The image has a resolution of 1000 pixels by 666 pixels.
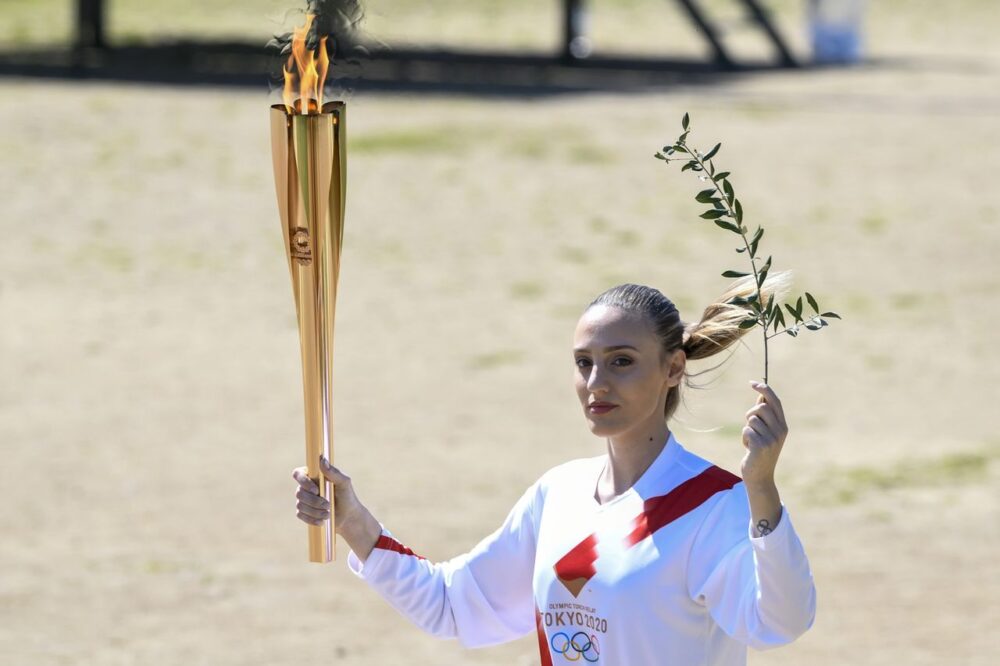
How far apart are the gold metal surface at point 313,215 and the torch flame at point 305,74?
21 mm

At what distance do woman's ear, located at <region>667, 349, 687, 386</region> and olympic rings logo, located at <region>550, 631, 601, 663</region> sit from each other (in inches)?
20.9

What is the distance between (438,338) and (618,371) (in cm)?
830

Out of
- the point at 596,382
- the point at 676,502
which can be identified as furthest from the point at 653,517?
the point at 596,382

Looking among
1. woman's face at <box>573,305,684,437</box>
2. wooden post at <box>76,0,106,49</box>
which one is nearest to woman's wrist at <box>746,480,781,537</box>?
woman's face at <box>573,305,684,437</box>

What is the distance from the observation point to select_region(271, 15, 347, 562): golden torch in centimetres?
301

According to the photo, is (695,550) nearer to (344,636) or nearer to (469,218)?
(344,636)

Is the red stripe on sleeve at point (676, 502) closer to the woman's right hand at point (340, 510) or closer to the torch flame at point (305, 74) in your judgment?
the woman's right hand at point (340, 510)

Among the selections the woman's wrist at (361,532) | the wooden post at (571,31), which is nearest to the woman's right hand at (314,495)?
the woman's wrist at (361,532)

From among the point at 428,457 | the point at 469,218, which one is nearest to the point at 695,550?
the point at 428,457

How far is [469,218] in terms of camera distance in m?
15.2

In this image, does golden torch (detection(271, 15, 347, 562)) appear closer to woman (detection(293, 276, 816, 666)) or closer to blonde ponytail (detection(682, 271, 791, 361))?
woman (detection(293, 276, 816, 666))

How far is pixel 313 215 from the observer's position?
3066 mm

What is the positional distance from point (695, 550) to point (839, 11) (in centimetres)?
2490

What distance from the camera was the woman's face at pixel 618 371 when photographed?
10.2 feet
